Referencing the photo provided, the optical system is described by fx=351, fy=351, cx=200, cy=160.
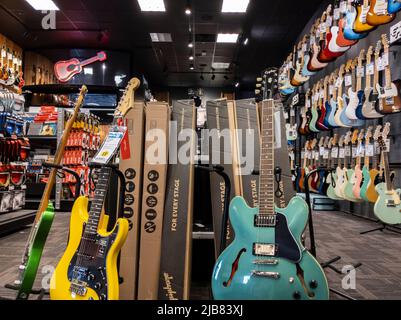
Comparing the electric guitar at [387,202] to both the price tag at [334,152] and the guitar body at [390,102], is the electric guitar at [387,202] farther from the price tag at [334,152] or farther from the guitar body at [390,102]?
the price tag at [334,152]

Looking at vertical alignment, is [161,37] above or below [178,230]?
above

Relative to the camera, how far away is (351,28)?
374 centimetres

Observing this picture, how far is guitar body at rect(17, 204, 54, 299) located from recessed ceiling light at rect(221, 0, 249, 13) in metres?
5.22

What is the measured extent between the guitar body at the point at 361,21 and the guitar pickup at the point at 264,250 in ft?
9.39

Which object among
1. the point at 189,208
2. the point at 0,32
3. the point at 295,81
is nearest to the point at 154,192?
the point at 189,208

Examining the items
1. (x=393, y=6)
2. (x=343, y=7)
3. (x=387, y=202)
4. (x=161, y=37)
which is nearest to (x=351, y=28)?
(x=343, y=7)

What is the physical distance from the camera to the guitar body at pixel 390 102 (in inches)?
137

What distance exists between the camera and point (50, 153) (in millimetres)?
6094

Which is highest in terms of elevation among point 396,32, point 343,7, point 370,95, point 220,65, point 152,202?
point 220,65

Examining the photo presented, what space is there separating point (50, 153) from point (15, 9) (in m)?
2.57

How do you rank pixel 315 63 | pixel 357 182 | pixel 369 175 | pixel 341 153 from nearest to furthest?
pixel 369 175 < pixel 357 182 < pixel 315 63 < pixel 341 153

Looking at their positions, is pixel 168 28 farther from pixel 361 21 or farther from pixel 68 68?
pixel 361 21

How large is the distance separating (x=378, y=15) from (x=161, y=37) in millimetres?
5286

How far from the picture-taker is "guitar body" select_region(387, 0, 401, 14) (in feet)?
9.94
